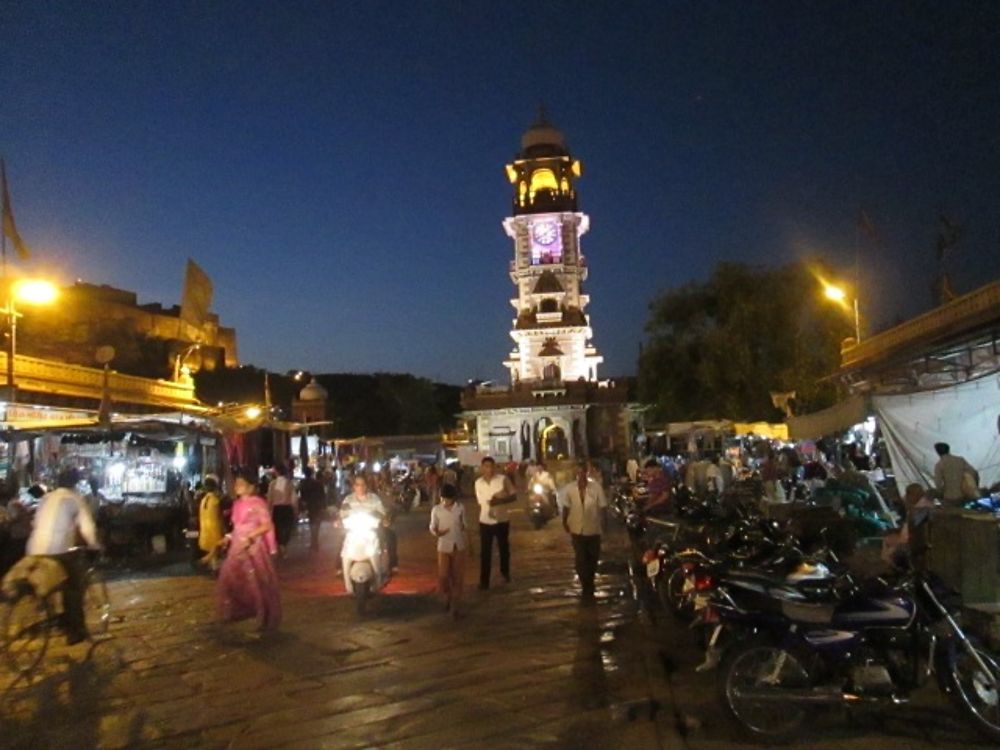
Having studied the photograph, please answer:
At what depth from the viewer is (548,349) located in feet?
247

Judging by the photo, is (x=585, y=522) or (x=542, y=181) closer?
(x=585, y=522)

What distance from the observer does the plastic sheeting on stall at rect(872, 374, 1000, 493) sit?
14.3 metres

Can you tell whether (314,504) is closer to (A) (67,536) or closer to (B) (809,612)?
(A) (67,536)

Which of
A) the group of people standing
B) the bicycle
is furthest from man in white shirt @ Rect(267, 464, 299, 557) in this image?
the bicycle

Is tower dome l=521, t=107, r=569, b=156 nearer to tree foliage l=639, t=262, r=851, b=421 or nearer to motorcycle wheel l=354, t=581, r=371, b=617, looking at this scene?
tree foliage l=639, t=262, r=851, b=421

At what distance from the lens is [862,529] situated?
13742mm

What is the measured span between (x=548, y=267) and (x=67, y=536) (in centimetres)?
7002

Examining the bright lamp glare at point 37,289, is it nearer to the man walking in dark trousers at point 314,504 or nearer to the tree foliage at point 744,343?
the man walking in dark trousers at point 314,504

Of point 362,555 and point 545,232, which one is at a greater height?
point 545,232

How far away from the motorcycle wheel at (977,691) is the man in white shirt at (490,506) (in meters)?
6.65

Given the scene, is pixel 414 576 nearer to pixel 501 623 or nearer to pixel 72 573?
pixel 501 623

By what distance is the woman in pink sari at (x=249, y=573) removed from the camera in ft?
31.3

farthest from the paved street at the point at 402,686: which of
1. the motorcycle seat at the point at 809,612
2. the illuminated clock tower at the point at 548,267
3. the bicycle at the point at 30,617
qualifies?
the illuminated clock tower at the point at 548,267

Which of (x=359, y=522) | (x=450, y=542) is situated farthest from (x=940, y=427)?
(x=359, y=522)
